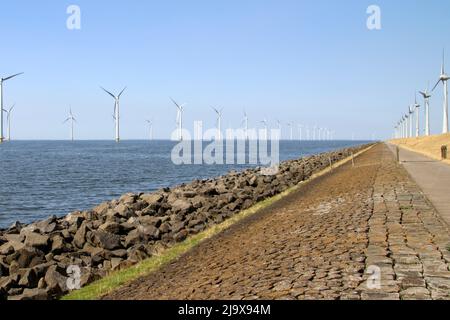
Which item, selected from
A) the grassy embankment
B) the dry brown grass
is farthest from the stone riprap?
the dry brown grass

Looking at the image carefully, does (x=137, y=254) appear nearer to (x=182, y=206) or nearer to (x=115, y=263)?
(x=115, y=263)

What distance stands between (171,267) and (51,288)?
2.76m

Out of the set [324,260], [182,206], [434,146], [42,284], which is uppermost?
[434,146]

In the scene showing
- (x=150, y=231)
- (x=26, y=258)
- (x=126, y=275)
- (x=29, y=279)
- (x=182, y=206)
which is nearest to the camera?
(x=126, y=275)

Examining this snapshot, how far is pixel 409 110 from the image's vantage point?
146375mm

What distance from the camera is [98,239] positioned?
642 inches

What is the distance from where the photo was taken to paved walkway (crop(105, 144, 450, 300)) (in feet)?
24.1

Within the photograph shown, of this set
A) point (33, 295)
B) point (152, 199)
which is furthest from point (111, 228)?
point (33, 295)

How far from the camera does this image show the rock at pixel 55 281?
11.5 meters

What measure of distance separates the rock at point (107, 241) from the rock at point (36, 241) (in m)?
1.55

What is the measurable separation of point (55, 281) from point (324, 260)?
6569mm

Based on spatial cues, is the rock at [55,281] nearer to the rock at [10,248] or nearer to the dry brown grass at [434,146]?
the rock at [10,248]

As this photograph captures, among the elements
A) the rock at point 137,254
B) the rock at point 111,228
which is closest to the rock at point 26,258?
the rock at point 137,254
